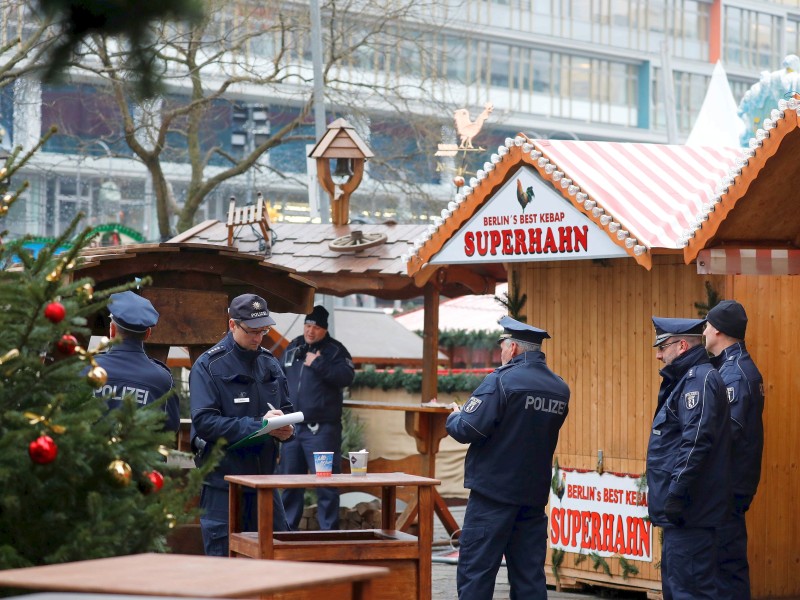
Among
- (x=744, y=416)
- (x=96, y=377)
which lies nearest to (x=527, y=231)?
(x=744, y=416)

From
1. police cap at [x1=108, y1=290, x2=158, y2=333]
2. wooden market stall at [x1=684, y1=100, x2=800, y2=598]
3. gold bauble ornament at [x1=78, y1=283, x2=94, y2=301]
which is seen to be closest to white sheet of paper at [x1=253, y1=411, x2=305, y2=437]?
police cap at [x1=108, y1=290, x2=158, y2=333]

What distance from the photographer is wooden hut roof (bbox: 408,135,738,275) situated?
940 cm

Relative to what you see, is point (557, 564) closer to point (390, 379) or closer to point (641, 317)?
point (641, 317)

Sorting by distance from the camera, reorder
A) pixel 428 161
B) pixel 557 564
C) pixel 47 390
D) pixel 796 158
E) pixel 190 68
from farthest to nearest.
A: 1. pixel 428 161
2. pixel 190 68
3. pixel 557 564
4. pixel 796 158
5. pixel 47 390

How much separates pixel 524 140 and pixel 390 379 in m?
7.41

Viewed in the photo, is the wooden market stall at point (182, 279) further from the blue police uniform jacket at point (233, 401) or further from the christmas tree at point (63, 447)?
the christmas tree at point (63, 447)

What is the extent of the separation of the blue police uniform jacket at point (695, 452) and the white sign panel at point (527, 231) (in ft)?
5.07

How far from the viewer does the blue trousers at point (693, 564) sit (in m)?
8.01

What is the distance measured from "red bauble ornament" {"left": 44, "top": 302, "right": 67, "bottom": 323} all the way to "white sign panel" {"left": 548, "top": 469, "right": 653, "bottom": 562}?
237 inches

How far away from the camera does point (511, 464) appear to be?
8.13 metres

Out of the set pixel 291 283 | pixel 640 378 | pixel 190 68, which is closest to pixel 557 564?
pixel 640 378

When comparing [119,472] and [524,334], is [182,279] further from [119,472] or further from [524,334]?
[119,472]

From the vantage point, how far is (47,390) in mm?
5023

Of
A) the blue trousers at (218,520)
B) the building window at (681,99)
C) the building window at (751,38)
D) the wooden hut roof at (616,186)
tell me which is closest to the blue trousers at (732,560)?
the wooden hut roof at (616,186)
